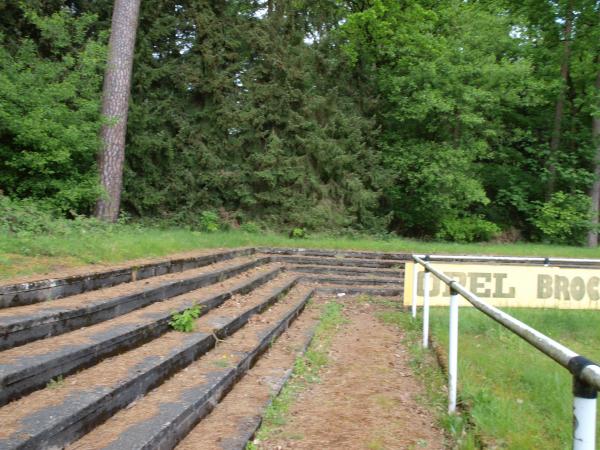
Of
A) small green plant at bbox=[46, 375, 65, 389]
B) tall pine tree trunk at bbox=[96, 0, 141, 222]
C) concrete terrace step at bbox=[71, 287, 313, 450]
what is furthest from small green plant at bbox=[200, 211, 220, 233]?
small green plant at bbox=[46, 375, 65, 389]

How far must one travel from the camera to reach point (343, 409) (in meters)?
4.18

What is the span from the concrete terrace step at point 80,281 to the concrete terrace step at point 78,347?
54 cm

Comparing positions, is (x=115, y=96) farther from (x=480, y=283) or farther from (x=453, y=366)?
(x=453, y=366)

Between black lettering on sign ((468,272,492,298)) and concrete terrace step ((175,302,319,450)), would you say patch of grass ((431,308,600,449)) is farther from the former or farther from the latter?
concrete terrace step ((175,302,319,450))

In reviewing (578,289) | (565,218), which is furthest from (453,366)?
(565,218)

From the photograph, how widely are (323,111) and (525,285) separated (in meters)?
10.1

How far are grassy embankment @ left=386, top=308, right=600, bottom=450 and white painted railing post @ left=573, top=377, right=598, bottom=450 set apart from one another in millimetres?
1535

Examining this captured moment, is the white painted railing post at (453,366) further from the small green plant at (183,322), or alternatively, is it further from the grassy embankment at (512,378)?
the small green plant at (183,322)

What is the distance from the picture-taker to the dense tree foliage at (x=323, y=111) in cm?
1130

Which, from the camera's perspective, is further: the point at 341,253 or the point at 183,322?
the point at 341,253

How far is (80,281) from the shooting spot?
4.71 meters

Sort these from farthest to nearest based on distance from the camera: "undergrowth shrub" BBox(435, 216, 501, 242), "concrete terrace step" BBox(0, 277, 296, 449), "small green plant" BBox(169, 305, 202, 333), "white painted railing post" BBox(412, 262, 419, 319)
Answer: "undergrowth shrub" BBox(435, 216, 501, 242), "white painted railing post" BBox(412, 262, 419, 319), "small green plant" BBox(169, 305, 202, 333), "concrete terrace step" BBox(0, 277, 296, 449)

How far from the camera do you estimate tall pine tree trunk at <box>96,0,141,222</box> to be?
11.5 metres

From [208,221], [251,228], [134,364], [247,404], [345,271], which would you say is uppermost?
[208,221]
